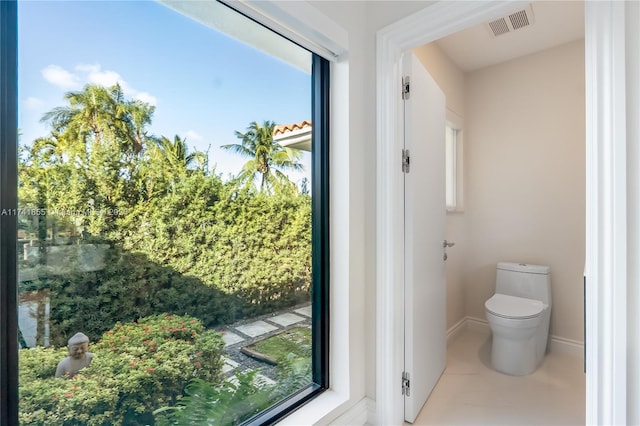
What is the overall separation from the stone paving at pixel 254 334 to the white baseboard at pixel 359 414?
398 mm

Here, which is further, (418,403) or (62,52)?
(418,403)

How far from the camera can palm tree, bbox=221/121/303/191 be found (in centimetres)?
129

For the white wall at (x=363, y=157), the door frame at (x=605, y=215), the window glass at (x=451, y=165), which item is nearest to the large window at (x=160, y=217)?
the white wall at (x=363, y=157)

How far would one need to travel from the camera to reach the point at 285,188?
147cm

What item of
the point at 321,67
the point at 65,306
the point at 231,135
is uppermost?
the point at 321,67

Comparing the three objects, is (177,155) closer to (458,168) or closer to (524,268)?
(458,168)

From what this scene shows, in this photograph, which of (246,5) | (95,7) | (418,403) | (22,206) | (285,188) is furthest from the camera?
(418,403)

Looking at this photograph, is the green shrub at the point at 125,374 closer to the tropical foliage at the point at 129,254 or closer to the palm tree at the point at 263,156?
the tropical foliage at the point at 129,254

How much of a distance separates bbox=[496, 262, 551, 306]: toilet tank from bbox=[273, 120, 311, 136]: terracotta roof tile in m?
2.23

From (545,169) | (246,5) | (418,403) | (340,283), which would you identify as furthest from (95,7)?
(545,169)

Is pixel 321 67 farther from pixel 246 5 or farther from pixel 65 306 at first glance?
pixel 65 306

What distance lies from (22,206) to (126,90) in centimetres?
44

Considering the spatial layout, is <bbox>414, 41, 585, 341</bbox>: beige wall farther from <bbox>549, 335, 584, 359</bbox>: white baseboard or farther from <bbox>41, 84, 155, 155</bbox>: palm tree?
<bbox>41, 84, 155, 155</bbox>: palm tree

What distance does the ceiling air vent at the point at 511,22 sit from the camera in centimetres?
212
